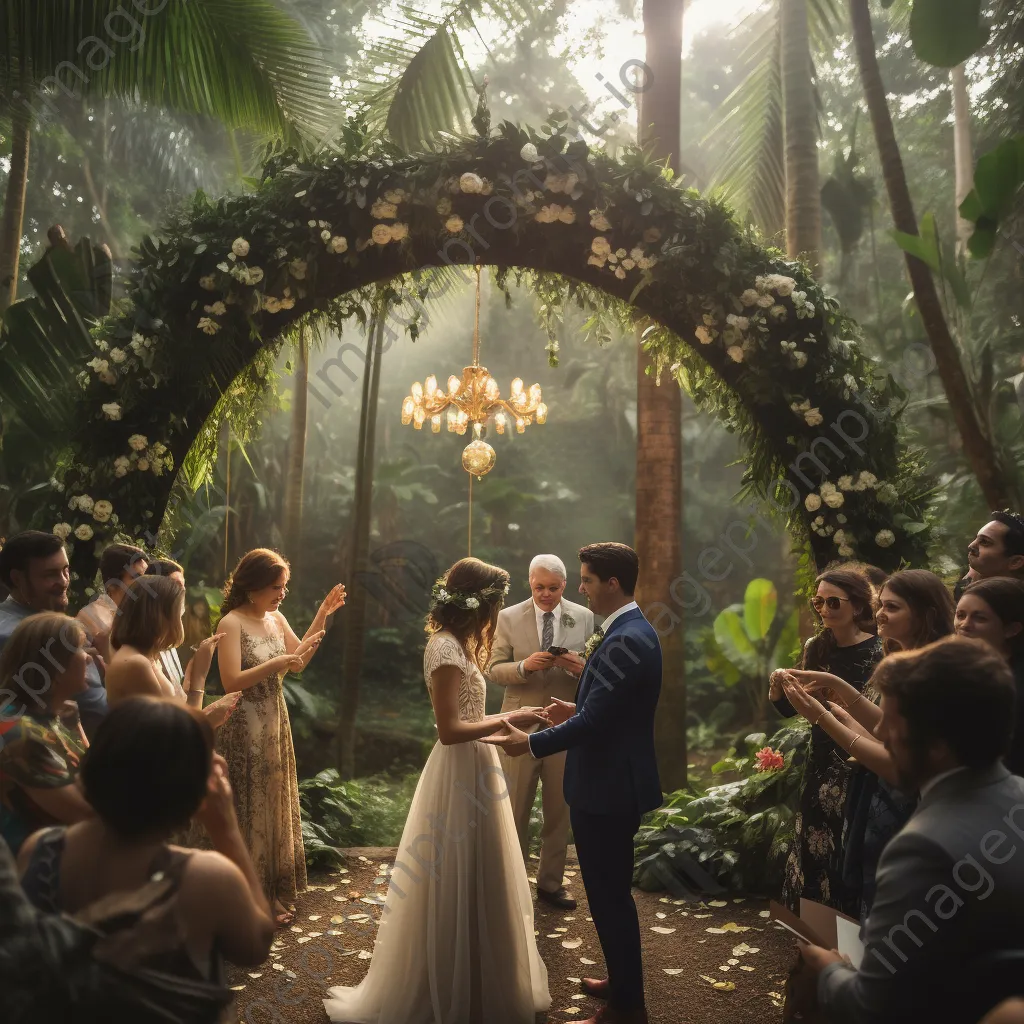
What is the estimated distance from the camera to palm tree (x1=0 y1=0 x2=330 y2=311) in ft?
21.3

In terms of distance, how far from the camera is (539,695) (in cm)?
582

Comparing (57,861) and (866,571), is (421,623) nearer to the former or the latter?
(866,571)

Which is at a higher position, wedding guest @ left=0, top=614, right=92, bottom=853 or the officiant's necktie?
the officiant's necktie

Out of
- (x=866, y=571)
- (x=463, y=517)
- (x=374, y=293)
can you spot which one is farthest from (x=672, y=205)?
(x=463, y=517)

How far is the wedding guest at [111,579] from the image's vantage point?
14.6ft

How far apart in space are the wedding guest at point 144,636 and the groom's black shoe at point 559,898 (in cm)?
278

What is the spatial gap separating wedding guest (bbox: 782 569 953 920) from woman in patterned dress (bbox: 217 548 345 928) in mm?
2497

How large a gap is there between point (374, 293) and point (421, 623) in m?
12.4

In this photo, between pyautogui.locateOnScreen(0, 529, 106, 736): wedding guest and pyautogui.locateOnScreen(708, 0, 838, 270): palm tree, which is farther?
pyautogui.locateOnScreen(708, 0, 838, 270): palm tree

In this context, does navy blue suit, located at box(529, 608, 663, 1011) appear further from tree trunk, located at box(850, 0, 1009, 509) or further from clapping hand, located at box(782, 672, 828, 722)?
tree trunk, located at box(850, 0, 1009, 509)

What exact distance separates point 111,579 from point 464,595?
67.8 inches

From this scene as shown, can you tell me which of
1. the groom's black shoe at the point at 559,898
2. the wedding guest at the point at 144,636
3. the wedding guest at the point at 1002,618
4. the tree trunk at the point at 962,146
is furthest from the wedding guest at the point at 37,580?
the tree trunk at the point at 962,146

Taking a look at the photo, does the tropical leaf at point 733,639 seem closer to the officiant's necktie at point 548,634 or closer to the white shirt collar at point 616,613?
the officiant's necktie at point 548,634

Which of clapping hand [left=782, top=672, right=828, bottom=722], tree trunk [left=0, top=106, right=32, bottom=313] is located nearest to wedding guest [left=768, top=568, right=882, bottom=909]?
clapping hand [left=782, top=672, right=828, bottom=722]
